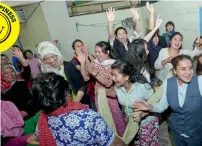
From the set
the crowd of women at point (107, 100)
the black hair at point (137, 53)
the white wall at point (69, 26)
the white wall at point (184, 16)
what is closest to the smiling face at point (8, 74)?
the crowd of women at point (107, 100)

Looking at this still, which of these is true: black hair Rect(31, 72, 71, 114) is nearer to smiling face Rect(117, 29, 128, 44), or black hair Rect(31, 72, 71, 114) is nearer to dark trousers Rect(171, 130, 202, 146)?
dark trousers Rect(171, 130, 202, 146)

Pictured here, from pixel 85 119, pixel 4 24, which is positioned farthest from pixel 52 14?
pixel 85 119

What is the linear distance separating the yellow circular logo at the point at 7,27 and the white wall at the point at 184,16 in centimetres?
386

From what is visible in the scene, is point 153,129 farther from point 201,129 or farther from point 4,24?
point 4,24

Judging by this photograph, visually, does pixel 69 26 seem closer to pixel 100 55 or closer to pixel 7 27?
pixel 100 55

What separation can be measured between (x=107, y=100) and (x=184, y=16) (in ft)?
11.6

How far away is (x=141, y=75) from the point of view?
2199 millimetres

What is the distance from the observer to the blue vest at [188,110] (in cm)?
184

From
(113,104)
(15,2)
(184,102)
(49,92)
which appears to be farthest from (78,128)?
(15,2)

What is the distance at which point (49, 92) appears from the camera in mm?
1356

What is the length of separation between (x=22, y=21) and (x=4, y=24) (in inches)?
209

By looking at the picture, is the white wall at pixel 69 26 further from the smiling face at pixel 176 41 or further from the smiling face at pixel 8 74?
the smiling face at pixel 8 74

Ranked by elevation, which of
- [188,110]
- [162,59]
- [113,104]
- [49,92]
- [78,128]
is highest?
[49,92]

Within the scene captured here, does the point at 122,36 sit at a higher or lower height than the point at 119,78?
higher
